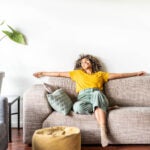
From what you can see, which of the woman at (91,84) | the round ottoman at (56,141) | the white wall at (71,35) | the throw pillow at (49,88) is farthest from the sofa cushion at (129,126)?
the white wall at (71,35)

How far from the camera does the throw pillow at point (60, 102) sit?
3420 millimetres

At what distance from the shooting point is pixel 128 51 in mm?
4078

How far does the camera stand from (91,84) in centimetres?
375

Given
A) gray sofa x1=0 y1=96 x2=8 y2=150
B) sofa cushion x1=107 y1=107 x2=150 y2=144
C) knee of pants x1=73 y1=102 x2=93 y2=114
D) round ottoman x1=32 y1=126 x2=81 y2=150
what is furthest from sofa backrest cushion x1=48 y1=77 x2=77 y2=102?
gray sofa x1=0 y1=96 x2=8 y2=150

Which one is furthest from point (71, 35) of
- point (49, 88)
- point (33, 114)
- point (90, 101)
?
point (33, 114)

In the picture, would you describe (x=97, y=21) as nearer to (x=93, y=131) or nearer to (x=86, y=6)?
(x=86, y=6)

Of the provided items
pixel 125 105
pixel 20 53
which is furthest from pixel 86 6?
pixel 125 105

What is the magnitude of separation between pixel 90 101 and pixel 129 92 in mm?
542

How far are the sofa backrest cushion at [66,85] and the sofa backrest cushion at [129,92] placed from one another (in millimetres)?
419

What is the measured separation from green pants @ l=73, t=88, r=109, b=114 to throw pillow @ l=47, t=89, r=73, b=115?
89 mm

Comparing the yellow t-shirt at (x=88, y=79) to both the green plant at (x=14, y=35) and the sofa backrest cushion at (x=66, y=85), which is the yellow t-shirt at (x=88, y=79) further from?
the green plant at (x=14, y=35)

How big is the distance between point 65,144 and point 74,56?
4.86 feet

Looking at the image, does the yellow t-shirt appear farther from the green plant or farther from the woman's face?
the green plant

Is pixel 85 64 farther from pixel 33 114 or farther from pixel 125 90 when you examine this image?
pixel 33 114
